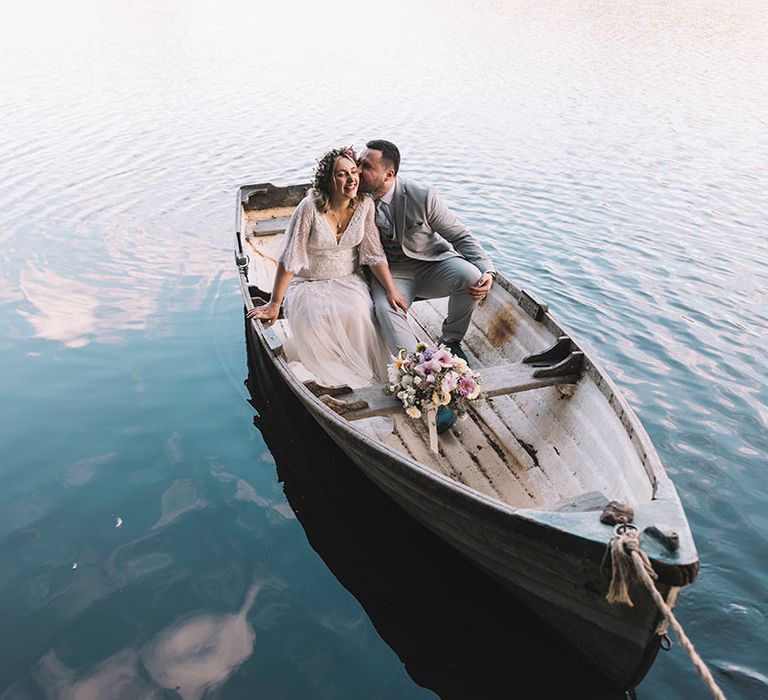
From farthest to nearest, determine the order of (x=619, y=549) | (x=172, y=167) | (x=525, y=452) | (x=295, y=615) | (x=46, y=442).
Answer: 1. (x=172, y=167)
2. (x=46, y=442)
3. (x=525, y=452)
4. (x=295, y=615)
5. (x=619, y=549)

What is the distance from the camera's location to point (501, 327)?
575 centimetres

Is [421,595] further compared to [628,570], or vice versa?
[421,595]

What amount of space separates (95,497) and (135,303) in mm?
3460

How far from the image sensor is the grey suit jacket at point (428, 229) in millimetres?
5426

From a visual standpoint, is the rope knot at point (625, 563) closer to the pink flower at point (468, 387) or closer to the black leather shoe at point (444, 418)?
the pink flower at point (468, 387)

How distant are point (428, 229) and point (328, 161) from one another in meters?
1.16

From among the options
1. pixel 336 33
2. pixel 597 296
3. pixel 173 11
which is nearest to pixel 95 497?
pixel 597 296

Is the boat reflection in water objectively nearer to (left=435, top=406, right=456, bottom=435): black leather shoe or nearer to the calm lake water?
the calm lake water

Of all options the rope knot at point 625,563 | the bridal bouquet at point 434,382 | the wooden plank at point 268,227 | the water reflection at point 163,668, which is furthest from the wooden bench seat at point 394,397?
the wooden plank at point 268,227

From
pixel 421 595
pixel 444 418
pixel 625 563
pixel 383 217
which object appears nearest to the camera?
pixel 625 563

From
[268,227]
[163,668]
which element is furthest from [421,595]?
[268,227]

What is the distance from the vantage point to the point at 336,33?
28.7 m

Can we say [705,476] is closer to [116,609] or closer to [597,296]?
[597,296]

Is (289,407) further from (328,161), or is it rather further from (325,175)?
(328,161)
